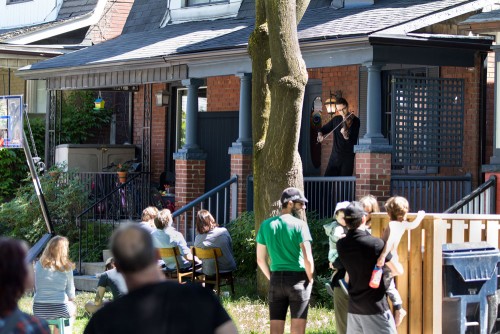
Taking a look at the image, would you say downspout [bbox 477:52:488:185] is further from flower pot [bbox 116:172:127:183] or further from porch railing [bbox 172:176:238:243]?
flower pot [bbox 116:172:127:183]

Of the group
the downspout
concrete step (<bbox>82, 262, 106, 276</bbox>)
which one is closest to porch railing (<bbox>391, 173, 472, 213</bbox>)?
the downspout

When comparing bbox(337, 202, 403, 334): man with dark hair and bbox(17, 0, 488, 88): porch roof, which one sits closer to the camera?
bbox(337, 202, 403, 334): man with dark hair

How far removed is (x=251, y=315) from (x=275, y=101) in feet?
8.13

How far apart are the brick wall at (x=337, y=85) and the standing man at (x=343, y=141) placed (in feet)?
4.67

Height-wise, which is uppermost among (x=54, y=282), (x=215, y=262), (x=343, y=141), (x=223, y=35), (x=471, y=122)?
(x=223, y=35)

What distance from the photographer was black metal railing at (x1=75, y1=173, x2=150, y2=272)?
17.3 metres

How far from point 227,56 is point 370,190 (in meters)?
3.51

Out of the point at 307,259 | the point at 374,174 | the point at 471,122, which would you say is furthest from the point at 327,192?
the point at 307,259

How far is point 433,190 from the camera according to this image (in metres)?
14.3

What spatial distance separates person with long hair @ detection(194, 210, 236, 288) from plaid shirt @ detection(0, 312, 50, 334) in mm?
8342

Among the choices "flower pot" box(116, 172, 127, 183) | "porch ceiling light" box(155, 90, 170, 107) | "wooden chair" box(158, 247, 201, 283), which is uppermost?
"porch ceiling light" box(155, 90, 170, 107)

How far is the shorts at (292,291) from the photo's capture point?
9.23 m

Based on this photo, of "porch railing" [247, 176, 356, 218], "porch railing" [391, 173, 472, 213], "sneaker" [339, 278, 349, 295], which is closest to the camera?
"sneaker" [339, 278, 349, 295]

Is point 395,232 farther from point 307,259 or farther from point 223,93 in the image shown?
point 223,93
